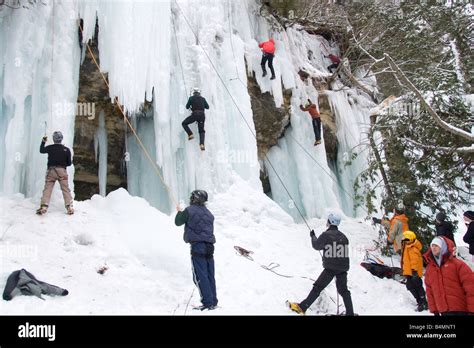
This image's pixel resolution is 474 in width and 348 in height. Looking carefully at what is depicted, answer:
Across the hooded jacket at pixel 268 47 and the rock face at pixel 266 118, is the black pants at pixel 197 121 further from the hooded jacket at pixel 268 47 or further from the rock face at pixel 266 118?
the hooded jacket at pixel 268 47

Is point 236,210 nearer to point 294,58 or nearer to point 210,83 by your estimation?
point 210,83

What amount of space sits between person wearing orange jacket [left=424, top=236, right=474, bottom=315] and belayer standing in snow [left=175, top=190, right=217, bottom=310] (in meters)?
2.57

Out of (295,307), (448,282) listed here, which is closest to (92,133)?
(295,307)

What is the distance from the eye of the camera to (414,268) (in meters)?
6.71

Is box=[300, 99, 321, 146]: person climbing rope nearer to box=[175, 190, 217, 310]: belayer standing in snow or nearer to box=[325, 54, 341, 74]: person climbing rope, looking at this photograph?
box=[325, 54, 341, 74]: person climbing rope

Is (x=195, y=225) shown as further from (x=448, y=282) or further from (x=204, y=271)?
(x=448, y=282)

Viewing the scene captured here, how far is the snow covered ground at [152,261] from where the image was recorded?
18.2 feet

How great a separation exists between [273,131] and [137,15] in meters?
4.45

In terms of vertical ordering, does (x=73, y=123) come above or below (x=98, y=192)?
above

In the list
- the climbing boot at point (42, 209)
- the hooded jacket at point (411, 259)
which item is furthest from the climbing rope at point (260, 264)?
the climbing boot at point (42, 209)

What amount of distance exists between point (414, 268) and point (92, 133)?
6731 millimetres
